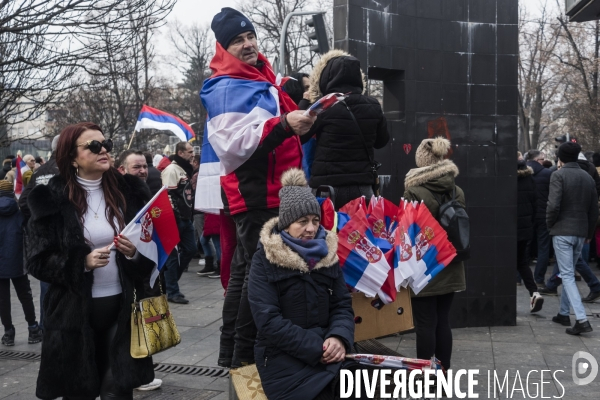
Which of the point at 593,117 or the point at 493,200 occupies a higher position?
the point at 593,117

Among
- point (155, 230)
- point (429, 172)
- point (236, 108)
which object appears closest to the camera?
point (155, 230)

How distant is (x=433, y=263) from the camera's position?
496cm

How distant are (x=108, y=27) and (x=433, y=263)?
23.5 feet

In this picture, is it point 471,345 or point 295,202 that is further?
point 471,345

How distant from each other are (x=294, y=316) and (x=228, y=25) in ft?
6.31

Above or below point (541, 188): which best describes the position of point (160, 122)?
above

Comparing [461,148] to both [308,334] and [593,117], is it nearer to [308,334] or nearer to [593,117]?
[308,334]

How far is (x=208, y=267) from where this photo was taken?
12742mm

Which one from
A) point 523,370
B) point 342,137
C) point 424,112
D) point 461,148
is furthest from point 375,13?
point 523,370

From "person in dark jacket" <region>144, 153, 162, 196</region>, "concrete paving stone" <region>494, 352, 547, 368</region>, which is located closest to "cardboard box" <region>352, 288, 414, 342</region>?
"concrete paving stone" <region>494, 352, 547, 368</region>

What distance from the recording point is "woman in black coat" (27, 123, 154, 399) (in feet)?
12.5

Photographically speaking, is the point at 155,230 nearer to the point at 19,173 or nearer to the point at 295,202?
the point at 295,202

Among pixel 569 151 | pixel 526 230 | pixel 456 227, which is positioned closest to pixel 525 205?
pixel 526 230

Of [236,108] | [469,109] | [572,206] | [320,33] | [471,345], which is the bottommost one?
[471,345]
